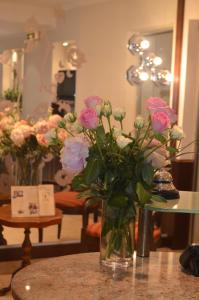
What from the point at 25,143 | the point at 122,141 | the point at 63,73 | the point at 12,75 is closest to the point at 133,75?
the point at 63,73

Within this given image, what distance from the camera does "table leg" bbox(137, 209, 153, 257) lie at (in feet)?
6.04

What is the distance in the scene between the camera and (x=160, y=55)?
17.2 feet

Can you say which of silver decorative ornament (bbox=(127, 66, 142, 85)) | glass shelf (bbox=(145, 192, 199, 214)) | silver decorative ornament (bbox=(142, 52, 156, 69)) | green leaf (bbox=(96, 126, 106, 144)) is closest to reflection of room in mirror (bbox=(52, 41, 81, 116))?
silver decorative ornament (bbox=(127, 66, 142, 85))

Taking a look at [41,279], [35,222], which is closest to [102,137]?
[41,279]

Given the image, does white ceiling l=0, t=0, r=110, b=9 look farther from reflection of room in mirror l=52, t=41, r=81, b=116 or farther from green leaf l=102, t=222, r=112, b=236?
green leaf l=102, t=222, r=112, b=236

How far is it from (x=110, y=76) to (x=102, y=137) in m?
3.54

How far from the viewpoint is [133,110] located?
529cm

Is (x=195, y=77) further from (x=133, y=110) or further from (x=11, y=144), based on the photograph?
(x=11, y=144)

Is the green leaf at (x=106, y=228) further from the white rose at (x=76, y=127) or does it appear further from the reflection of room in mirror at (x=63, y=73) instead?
the reflection of room in mirror at (x=63, y=73)

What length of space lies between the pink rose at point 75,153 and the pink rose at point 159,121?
0.75 feet

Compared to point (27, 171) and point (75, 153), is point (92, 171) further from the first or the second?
point (27, 171)

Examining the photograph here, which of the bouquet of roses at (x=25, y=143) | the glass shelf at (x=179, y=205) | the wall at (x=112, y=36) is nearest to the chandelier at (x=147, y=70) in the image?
the wall at (x=112, y=36)

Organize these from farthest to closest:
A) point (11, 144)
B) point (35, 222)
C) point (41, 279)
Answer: point (11, 144) < point (35, 222) < point (41, 279)

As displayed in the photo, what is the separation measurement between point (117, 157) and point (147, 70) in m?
3.52
